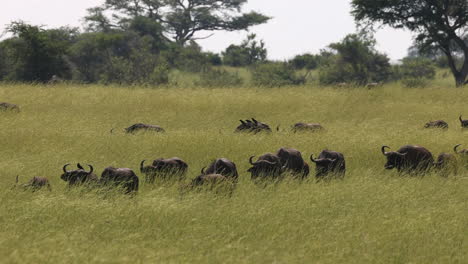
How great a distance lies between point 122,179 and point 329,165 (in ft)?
10.3

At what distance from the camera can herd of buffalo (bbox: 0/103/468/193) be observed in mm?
8281

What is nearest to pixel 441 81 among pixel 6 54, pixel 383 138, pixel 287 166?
pixel 6 54

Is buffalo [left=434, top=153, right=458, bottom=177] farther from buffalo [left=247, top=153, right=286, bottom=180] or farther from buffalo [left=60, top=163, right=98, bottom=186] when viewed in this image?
buffalo [left=60, top=163, right=98, bottom=186]

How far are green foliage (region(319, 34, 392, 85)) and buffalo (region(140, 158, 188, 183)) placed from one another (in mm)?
22491

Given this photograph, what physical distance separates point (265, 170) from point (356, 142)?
9.81ft

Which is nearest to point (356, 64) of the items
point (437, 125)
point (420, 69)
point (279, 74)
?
point (279, 74)

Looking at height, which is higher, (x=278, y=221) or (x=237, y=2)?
(x=237, y=2)

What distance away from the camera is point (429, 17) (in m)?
28.1

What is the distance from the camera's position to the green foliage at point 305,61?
40500 mm

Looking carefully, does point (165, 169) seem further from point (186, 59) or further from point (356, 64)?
point (186, 59)

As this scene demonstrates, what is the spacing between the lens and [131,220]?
267 inches

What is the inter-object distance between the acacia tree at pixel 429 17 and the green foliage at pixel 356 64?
2108 millimetres

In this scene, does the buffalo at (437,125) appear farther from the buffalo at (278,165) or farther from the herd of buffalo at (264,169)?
the buffalo at (278,165)

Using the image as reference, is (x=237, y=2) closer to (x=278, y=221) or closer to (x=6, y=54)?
(x=6, y=54)
